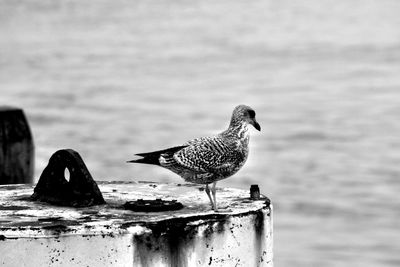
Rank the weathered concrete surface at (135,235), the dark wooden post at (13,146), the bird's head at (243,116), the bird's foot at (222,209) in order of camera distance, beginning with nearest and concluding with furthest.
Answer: the weathered concrete surface at (135,235)
the bird's foot at (222,209)
the bird's head at (243,116)
the dark wooden post at (13,146)

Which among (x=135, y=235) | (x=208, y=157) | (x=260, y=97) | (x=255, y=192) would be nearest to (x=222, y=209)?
(x=255, y=192)

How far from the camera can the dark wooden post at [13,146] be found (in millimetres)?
9852

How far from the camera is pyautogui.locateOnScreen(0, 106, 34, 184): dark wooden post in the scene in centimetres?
985

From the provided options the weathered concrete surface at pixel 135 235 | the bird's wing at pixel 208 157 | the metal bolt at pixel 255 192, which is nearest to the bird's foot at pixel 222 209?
the weathered concrete surface at pixel 135 235

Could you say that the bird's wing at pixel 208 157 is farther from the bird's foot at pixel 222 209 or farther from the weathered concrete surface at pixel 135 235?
the bird's foot at pixel 222 209

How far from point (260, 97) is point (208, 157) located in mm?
21493

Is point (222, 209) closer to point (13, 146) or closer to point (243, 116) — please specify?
point (243, 116)

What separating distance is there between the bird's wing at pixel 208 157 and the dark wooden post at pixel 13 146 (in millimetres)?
4046

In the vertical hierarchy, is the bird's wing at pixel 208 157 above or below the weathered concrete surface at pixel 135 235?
above

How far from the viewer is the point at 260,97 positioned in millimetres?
27438

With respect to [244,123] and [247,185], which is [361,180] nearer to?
[247,185]

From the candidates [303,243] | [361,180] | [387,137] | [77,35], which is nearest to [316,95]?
[387,137]

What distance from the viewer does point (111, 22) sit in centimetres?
4825

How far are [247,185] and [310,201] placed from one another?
37.2 inches
